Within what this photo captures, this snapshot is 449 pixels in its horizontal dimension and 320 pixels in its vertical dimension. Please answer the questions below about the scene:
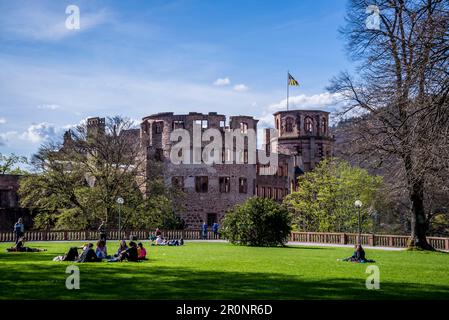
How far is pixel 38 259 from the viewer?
23.4 metres

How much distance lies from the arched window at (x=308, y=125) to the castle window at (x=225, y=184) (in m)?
18.8

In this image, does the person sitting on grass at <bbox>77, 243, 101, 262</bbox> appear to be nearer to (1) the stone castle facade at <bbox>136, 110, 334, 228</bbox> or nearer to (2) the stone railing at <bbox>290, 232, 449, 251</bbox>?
(2) the stone railing at <bbox>290, 232, 449, 251</bbox>

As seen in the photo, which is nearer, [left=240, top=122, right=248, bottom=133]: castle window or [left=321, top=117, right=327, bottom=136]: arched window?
[left=240, top=122, right=248, bottom=133]: castle window

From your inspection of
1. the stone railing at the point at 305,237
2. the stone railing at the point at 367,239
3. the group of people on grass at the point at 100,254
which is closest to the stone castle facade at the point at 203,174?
the stone railing at the point at 305,237

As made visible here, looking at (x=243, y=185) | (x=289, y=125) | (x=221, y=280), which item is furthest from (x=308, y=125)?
(x=221, y=280)

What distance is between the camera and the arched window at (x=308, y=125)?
7756cm

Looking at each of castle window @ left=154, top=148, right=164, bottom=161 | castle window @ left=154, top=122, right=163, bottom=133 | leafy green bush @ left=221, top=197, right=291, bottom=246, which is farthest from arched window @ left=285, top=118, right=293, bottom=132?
leafy green bush @ left=221, top=197, right=291, bottom=246

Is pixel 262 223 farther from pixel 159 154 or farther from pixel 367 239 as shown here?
pixel 159 154

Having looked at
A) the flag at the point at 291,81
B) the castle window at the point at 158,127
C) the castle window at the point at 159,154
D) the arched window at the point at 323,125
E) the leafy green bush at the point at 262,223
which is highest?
the flag at the point at 291,81

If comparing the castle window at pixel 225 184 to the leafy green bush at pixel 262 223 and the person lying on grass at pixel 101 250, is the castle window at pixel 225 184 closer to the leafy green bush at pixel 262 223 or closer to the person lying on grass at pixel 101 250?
the leafy green bush at pixel 262 223

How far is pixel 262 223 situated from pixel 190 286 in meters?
22.9

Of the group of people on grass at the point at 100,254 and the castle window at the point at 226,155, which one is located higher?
the castle window at the point at 226,155

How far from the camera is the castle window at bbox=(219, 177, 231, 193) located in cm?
6206

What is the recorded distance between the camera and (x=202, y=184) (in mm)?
61625
